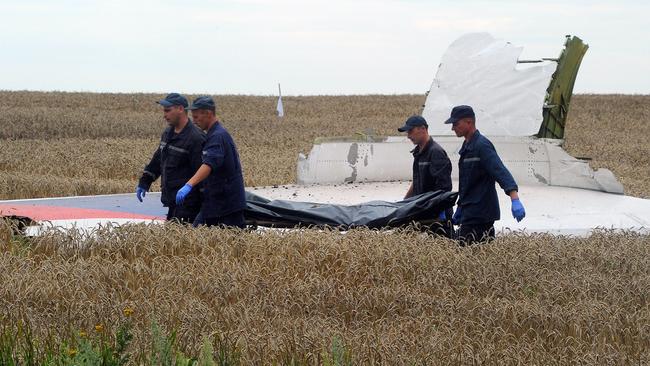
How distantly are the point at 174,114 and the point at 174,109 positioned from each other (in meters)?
0.04

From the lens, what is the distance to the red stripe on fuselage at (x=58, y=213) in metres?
10.4

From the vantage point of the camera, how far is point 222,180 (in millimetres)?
9242

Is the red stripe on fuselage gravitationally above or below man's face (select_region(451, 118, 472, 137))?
below

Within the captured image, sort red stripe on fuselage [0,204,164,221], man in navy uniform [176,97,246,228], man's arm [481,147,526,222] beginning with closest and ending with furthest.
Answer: man's arm [481,147,526,222] < man in navy uniform [176,97,246,228] < red stripe on fuselage [0,204,164,221]

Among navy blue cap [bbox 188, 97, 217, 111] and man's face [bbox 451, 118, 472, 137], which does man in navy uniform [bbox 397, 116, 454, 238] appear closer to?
man's face [bbox 451, 118, 472, 137]

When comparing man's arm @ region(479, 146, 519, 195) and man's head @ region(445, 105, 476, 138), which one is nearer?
man's arm @ region(479, 146, 519, 195)

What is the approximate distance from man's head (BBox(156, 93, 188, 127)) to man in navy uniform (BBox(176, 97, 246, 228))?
0.27 meters

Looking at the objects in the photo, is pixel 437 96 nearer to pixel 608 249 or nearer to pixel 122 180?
pixel 608 249

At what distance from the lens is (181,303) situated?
713cm

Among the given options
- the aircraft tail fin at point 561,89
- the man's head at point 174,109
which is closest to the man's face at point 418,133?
the man's head at point 174,109

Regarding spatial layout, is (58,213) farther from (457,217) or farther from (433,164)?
(457,217)

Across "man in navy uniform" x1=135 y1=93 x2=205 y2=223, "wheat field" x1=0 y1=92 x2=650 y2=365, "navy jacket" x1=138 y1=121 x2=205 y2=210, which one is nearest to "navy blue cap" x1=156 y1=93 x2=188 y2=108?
"man in navy uniform" x1=135 y1=93 x2=205 y2=223

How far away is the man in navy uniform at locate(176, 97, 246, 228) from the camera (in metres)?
9.11

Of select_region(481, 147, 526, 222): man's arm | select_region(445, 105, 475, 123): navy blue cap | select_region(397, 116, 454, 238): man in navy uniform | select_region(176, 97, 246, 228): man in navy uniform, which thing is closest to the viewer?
select_region(481, 147, 526, 222): man's arm
